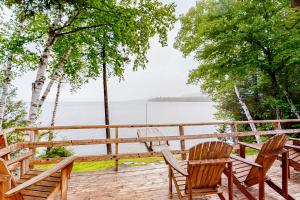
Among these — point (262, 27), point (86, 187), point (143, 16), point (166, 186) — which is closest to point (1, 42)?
point (143, 16)

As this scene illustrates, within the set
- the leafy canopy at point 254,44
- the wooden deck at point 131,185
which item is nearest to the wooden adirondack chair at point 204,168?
the wooden deck at point 131,185

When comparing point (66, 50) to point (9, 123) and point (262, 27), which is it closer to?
point (9, 123)

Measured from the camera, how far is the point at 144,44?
6.84m

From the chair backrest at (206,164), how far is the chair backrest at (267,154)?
62cm

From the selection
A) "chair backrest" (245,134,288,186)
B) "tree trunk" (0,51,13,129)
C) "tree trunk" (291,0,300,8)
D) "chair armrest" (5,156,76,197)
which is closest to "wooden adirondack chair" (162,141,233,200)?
"chair backrest" (245,134,288,186)

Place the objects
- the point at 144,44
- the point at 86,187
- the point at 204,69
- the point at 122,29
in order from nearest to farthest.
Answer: the point at 86,187 < the point at 122,29 < the point at 144,44 < the point at 204,69

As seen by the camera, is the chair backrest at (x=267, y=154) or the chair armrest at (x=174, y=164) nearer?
the chair armrest at (x=174, y=164)

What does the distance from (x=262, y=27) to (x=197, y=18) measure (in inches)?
162

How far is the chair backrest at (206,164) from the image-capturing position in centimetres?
261

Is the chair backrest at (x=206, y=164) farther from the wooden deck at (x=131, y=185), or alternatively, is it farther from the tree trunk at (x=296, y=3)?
the tree trunk at (x=296, y=3)

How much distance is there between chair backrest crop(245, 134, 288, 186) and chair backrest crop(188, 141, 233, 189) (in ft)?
2.04

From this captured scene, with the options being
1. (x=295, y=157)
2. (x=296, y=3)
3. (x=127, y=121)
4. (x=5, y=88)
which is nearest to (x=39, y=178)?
(x=296, y=3)

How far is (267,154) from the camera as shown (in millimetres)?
2949

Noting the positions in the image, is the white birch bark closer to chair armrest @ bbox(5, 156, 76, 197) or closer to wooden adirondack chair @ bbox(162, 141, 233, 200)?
chair armrest @ bbox(5, 156, 76, 197)
